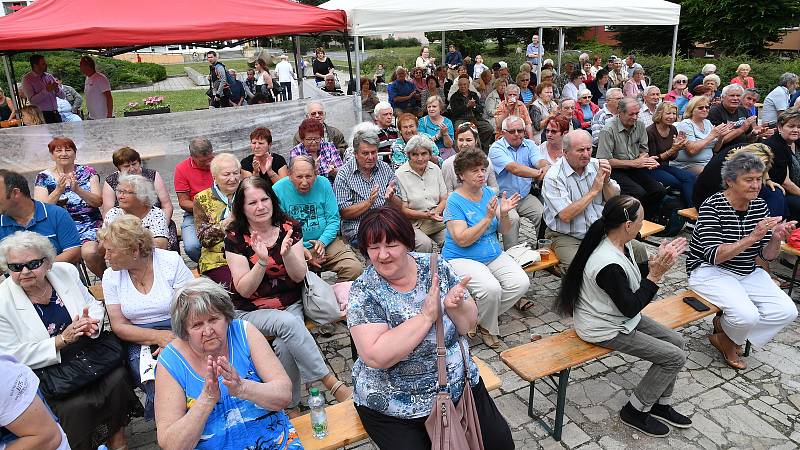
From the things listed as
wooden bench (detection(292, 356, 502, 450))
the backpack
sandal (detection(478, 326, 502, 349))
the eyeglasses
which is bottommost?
sandal (detection(478, 326, 502, 349))

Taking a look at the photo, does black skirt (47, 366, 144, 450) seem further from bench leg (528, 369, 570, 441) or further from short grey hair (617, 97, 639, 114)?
short grey hair (617, 97, 639, 114)

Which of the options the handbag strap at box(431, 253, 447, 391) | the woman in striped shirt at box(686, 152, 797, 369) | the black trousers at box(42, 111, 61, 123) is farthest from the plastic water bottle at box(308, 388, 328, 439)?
the black trousers at box(42, 111, 61, 123)

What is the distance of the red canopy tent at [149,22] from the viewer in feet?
20.9

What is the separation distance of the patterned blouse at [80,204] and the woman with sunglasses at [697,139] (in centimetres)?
676

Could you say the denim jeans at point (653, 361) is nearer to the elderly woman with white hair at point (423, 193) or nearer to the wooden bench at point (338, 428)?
the wooden bench at point (338, 428)

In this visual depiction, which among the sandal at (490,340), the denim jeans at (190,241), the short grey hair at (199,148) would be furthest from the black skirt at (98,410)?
the short grey hair at (199,148)

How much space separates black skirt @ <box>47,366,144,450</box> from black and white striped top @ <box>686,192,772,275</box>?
4065 millimetres

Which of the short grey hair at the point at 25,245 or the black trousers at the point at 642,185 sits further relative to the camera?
the black trousers at the point at 642,185

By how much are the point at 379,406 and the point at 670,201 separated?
5343 mm

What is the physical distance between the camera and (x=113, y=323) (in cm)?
320

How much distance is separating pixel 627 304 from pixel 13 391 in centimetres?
301

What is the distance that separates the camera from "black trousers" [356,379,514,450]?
2494 millimetres

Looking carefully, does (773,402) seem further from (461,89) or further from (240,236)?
(461,89)

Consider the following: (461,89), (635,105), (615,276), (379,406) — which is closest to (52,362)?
(379,406)
